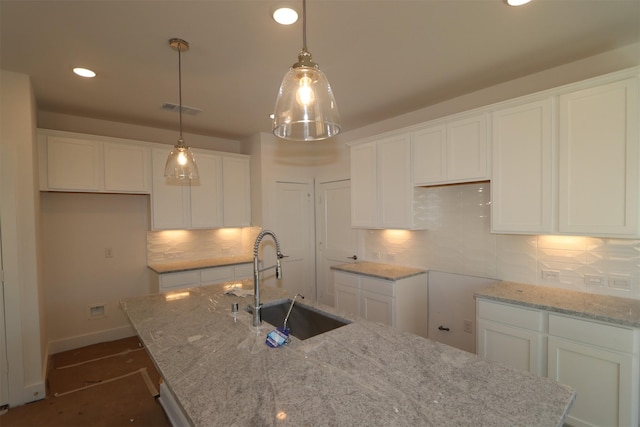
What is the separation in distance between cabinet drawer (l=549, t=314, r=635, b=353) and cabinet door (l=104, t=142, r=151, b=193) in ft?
13.9

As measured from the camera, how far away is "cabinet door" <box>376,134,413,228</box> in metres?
3.26

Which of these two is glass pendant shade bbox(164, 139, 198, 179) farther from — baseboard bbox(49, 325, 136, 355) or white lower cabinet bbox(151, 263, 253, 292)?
baseboard bbox(49, 325, 136, 355)

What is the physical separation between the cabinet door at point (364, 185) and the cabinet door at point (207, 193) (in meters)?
1.89

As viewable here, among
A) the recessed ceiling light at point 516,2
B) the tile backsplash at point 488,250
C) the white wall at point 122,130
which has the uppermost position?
the recessed ceiling light at point 516,2

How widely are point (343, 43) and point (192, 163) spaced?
4.61 ft

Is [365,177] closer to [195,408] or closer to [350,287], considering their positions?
[350,287]

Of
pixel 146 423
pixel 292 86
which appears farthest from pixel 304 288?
pixel 292 86

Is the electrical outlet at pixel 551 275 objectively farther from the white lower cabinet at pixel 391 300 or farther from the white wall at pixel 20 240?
the white wall at pixel 20 240

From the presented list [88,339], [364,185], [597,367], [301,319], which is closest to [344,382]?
[301,319]

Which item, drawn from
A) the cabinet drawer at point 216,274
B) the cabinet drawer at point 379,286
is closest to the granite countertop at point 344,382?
the cabinet drawer at point 379,286

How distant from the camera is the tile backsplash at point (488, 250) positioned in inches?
89.0

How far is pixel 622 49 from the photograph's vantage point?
2.23m

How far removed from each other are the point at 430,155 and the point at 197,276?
3073 mm

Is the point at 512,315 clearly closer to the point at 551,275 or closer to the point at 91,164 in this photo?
the point at 551,275
